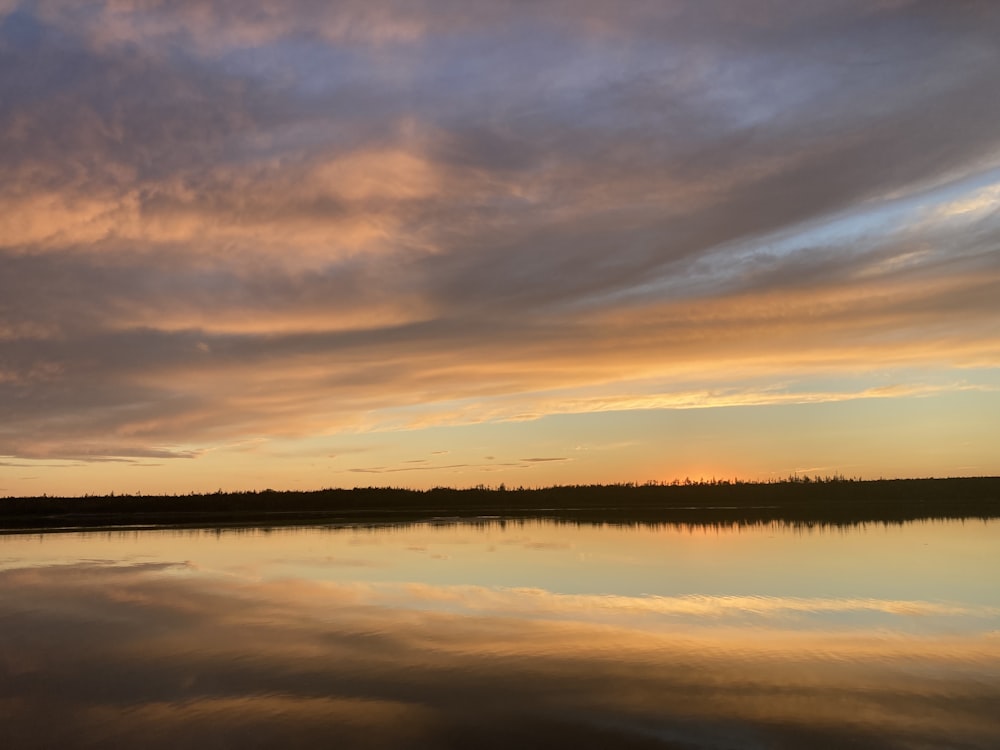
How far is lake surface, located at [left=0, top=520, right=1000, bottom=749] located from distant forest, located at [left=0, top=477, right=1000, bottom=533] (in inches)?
1129

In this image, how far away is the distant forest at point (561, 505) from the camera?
62188 millimetres

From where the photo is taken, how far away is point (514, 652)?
16.9 metres

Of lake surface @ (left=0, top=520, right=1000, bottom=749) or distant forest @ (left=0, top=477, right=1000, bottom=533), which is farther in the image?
distant forest @ (left=0, top=477, right=1000, bottom=533)

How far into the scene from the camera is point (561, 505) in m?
89.5

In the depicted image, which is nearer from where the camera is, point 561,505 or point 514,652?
point 514,652

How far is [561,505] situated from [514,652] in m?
73.4

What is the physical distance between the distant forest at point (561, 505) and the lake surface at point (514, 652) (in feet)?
94.0

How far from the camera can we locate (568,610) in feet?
70.2

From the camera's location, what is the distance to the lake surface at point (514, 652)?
1227 cm

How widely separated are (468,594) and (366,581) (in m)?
5.13

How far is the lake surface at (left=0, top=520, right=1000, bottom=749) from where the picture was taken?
12273 millimetres

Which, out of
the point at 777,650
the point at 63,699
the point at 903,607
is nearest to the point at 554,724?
the point at 777,650

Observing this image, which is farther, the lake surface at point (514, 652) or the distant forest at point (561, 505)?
the distant forest at point (561, 505)

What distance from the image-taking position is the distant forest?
204 feet
